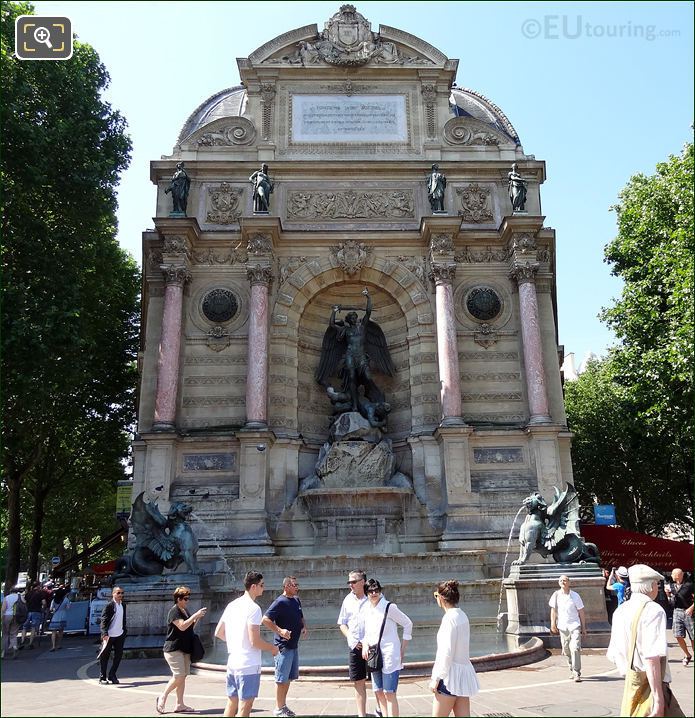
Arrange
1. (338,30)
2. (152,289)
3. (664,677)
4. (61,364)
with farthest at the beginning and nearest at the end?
(338,30) → (152,289) → (61,364) → (664,677)

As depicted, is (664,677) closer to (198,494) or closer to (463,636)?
(463,636)

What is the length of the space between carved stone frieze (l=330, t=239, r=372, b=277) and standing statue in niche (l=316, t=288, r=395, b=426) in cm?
91

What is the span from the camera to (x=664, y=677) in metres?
5.21

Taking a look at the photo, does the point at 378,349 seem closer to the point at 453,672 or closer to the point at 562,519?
the point at 562,519

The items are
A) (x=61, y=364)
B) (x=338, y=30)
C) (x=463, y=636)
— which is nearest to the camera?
(x=463, y=636)

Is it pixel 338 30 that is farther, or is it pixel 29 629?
pixel 338 30

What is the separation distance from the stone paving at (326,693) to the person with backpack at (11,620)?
6.83 ft

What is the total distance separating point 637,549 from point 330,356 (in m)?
15.0

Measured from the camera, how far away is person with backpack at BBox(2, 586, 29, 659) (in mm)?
13387

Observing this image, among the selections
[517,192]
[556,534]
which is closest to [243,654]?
[556,534]

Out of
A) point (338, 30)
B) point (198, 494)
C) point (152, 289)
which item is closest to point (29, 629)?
point (198, 494)

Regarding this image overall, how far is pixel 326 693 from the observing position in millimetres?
8844

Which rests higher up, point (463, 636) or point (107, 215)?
point (107, 215)

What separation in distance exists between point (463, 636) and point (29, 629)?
17.1 metres
